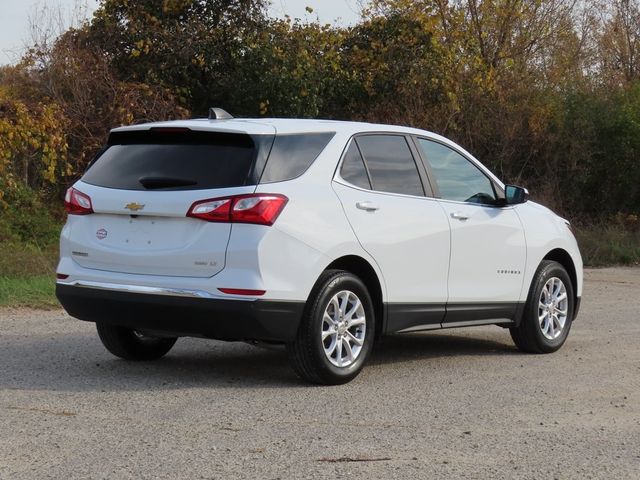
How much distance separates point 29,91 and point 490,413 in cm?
1422

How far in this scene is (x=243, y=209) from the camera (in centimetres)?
719

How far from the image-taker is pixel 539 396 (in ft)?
24.7

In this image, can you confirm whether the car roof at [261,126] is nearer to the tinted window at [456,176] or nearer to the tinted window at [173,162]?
the tinted window at [173,162]

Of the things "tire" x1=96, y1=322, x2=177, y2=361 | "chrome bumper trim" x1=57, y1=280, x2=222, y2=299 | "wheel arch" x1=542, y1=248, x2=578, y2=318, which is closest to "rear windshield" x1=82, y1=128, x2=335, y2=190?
"chrome bumper trim" x1=57, y1=280, x2=222, y2=299

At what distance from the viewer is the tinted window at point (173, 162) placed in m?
7.41

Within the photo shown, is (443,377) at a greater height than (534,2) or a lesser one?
lesser

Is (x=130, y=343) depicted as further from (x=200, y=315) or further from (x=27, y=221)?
(x=27, y=221)

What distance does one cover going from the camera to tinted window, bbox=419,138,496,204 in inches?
348

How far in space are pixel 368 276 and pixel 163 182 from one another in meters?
1.58

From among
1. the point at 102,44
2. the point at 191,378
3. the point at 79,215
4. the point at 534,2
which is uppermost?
the point at 534,2

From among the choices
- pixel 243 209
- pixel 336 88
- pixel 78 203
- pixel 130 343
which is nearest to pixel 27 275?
pixel 130 343

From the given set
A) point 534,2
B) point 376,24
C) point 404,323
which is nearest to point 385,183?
point 404,323

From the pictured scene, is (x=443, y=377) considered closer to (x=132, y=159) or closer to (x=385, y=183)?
(x=385, y=183)

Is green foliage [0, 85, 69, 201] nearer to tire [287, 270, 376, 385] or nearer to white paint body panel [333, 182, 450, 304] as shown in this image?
white paint body panel [333, 182, 450, 304]
